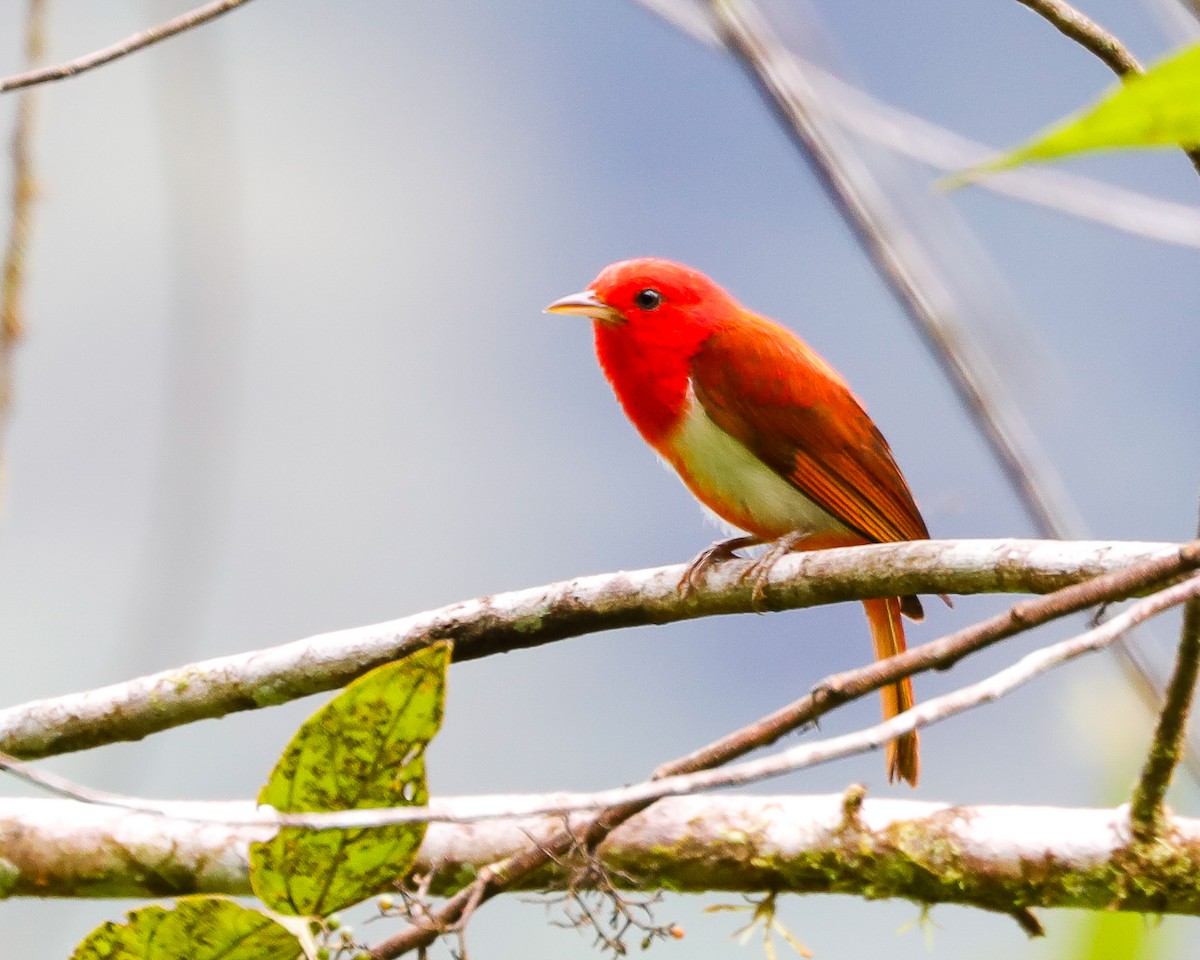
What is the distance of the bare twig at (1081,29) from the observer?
41.8 inches

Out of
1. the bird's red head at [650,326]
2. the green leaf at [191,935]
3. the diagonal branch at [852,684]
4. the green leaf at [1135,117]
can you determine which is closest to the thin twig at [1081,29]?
the diagonal branch at [852,684]

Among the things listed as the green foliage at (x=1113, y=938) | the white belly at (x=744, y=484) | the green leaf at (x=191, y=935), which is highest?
the white belly at (x=744, y=484)

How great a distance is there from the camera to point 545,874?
178 cm

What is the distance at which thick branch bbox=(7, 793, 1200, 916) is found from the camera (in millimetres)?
1683

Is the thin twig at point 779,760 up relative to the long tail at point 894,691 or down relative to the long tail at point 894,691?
down

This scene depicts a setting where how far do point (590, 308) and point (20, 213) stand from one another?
4.95 ft

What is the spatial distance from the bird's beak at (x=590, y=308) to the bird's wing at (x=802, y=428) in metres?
0.22

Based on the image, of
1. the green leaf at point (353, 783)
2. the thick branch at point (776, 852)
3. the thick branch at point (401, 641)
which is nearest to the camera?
the green leaf at point (353, 783)

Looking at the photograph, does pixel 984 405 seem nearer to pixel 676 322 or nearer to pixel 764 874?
pixel 764 874

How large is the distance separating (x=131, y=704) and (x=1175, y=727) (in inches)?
57.2

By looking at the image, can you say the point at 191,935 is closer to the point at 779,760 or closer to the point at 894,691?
the point at 779,760

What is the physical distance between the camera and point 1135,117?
13.0 inches

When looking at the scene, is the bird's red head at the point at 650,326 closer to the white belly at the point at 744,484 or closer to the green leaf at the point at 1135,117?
the white belly at the point at 744,484

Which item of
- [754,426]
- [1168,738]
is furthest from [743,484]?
[1168,738]
